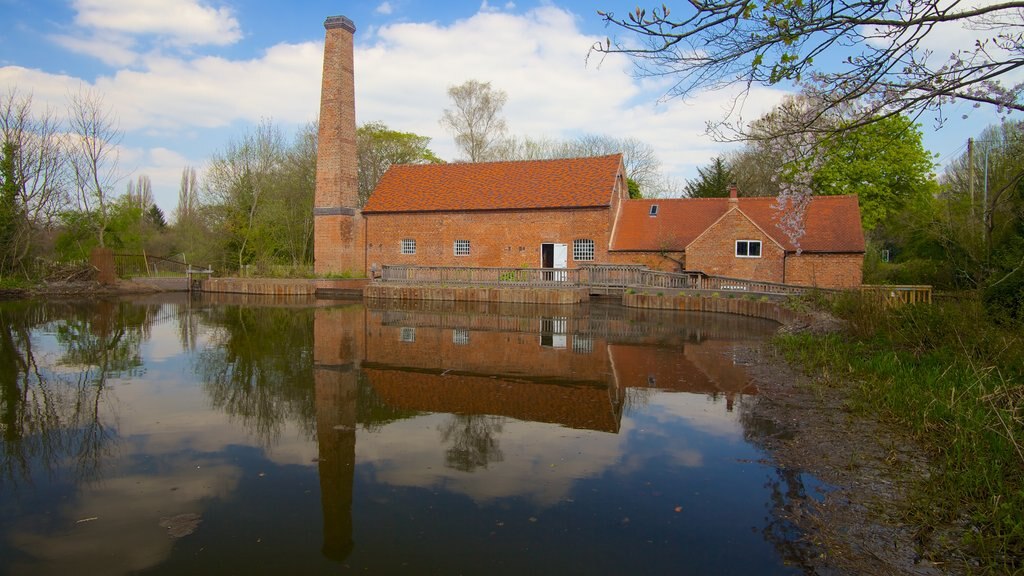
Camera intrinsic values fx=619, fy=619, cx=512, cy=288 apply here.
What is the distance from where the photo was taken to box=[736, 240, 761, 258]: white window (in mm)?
25531

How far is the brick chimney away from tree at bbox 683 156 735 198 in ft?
67.4

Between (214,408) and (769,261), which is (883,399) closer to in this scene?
(214,408)

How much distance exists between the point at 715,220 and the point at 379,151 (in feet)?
81.4

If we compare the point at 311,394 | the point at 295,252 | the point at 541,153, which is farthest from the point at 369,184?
the point at 311,394

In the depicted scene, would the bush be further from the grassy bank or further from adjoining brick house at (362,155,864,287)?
adjoining brick house at (362,155,864,287)

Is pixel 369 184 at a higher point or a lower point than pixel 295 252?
higher

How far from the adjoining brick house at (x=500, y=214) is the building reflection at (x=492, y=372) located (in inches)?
420

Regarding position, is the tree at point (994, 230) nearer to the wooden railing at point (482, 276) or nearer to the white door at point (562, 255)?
the wooden railing at point (482, 276)

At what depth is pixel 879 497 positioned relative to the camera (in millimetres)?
4793

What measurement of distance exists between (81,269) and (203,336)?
16.9 m

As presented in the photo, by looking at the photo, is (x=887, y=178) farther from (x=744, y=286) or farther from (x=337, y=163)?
(x=337, y=163)

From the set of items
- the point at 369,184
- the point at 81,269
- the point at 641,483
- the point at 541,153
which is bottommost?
the point at 641,483

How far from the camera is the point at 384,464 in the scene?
5734 mm

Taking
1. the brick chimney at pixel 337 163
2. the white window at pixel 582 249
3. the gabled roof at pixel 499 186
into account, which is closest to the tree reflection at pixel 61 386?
the brick chimney at pixel 337 163
